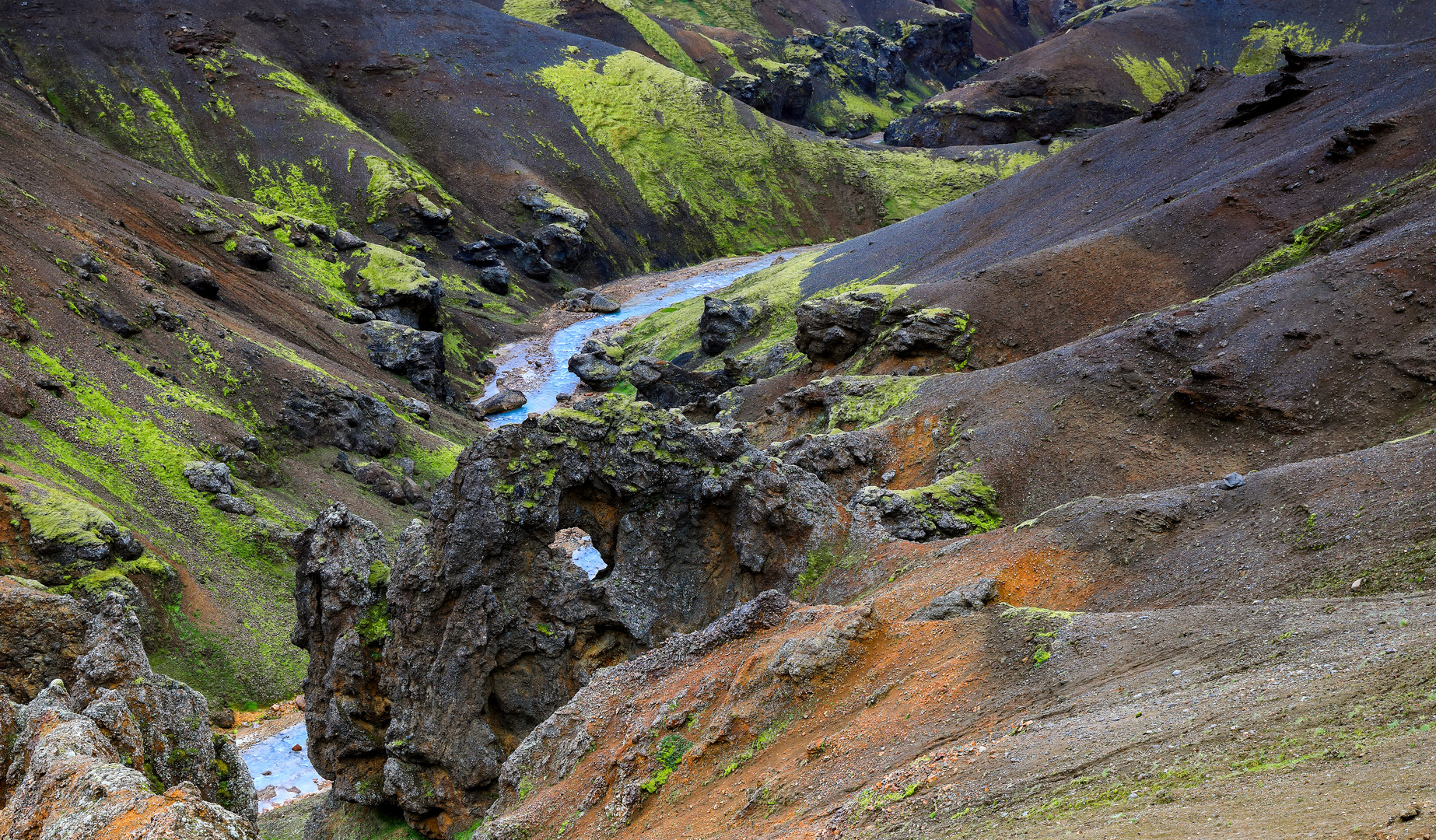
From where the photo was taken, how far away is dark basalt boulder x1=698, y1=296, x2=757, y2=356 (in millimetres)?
68125

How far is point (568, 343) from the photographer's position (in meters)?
84.4

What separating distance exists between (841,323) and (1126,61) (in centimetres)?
9665

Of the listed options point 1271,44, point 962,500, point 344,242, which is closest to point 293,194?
point 344,242

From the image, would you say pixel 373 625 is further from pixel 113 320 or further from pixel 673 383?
pixel 673 383

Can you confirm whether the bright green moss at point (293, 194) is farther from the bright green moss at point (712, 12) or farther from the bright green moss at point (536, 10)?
the bright green moss at point (712, 12)

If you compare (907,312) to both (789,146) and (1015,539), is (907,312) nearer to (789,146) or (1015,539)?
(1015,539)

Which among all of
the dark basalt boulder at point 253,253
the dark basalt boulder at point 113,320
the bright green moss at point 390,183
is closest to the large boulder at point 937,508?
the dark basalt boulder at point 113,320

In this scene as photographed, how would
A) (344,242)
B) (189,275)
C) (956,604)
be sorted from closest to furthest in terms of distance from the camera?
(956,604), (189,275), (344,242)

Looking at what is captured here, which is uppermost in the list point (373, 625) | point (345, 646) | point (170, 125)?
point (170, 125)

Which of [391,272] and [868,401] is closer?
[868,401]

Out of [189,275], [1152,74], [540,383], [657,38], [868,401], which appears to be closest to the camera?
[868,401]

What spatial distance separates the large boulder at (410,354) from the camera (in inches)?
2657

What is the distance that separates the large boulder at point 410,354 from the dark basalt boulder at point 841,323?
3018cm

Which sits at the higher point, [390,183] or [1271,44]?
[1271,44]
